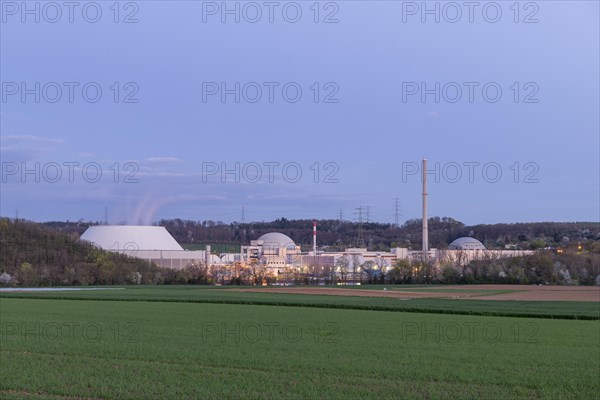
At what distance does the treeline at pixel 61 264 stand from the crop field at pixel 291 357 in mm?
52111

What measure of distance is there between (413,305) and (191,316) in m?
15.9

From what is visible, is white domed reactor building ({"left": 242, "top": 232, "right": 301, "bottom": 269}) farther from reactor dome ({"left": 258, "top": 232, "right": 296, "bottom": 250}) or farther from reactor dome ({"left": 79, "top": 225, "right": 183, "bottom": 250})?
reactor dome ({"left": 79, "top": 225, "right": 183, "bottom": 250})

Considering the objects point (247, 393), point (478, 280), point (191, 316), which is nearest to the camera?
point (247, 393)

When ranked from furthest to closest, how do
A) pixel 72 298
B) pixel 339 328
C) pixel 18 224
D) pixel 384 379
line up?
pixel 18 224 < pixel 72 298 < pixel 339 328 < pixel 384 379

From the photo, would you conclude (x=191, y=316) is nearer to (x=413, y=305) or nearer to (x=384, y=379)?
(x=413, y=305)

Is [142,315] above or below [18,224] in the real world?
below

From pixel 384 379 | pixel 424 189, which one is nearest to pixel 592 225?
pixel 424 189

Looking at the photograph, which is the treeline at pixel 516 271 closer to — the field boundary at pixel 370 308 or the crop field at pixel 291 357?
the field boundary at pixel 370 308

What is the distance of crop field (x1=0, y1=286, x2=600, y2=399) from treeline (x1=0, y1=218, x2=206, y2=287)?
52.1 meters

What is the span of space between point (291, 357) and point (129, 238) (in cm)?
10222

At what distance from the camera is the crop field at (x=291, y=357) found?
15242 mm

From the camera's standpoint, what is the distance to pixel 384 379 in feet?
54.2

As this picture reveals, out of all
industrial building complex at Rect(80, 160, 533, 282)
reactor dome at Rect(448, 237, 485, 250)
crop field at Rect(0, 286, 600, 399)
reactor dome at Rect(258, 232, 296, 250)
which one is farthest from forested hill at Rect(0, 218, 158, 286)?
reactor dome at Rect(448, 237, 485, 250)

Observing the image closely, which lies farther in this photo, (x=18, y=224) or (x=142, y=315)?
(x=18, y=224)
